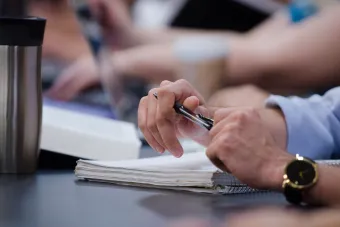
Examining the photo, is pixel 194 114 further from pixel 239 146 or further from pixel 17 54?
pixel 17 54

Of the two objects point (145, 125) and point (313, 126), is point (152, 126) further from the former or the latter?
point (313, 126)

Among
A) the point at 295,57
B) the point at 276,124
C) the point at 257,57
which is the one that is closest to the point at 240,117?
the point at 276,124

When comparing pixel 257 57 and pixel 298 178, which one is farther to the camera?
pixel 257 57

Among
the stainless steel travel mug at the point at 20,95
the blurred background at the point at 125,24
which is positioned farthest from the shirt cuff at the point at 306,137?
the blurred background at the point at 125,24

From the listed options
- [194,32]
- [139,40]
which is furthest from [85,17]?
[194,32]

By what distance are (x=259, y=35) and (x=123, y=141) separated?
1.44 m

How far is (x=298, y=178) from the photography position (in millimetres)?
896

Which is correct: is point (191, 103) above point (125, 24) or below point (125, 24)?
below

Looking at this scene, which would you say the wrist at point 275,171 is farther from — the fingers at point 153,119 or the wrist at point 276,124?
the wrist at point 276,124

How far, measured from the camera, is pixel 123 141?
129 centimetres

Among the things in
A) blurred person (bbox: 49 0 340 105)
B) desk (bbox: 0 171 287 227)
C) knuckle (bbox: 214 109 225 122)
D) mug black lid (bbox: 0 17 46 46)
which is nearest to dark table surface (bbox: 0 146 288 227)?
desk (bbox: 0 171 287 227)

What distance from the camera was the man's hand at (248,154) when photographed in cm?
91

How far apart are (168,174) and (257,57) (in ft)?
4.82

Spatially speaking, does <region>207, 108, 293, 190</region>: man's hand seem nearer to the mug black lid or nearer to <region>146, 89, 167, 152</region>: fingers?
<region>146, 89, 167, 152</region>: fingers
